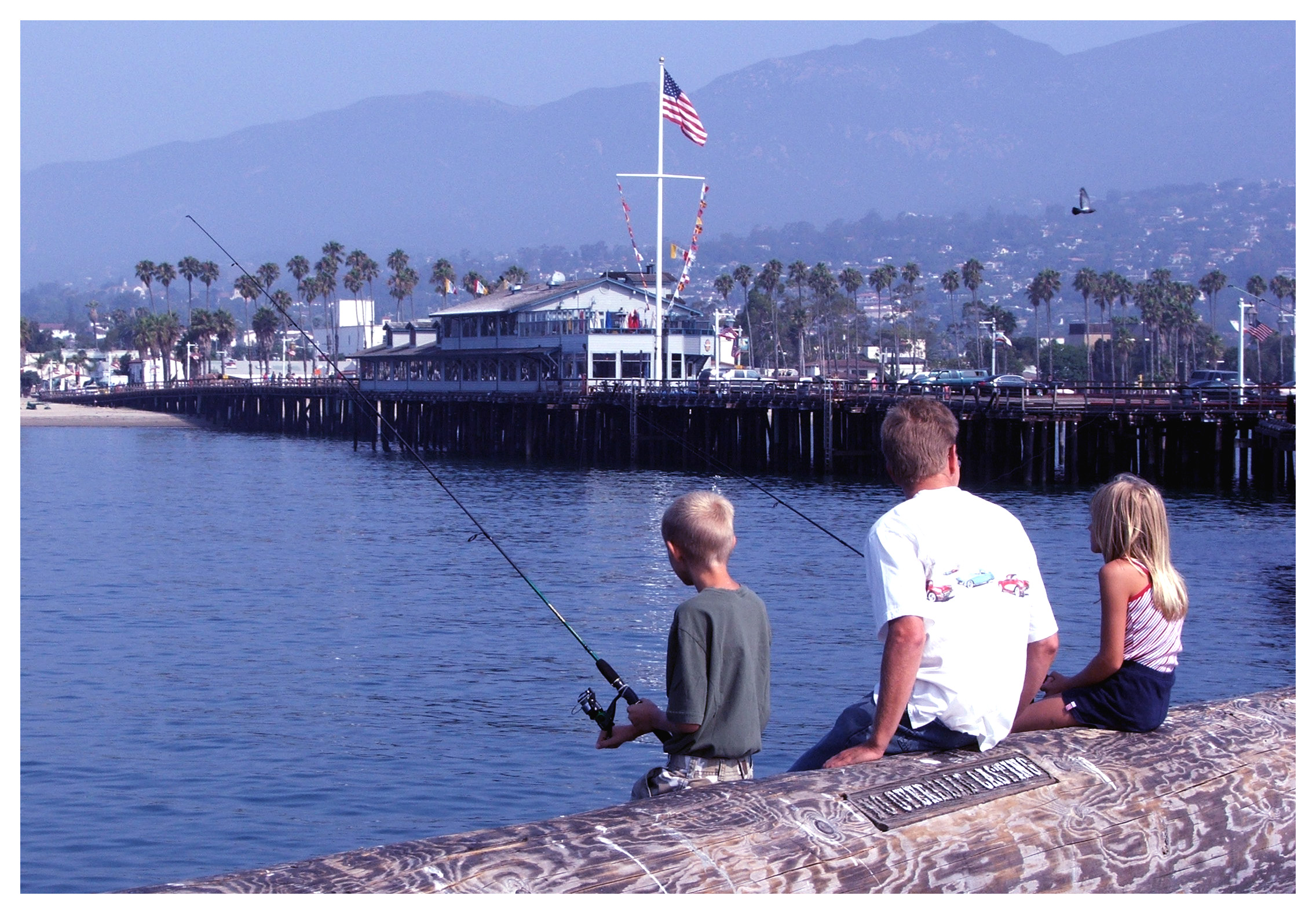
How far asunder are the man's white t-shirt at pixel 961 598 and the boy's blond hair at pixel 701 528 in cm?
43

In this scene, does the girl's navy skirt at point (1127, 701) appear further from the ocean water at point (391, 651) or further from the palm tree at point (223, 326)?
the palm tree at point (223, 326)

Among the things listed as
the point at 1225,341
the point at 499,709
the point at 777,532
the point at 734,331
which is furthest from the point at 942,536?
the point at 1225,341

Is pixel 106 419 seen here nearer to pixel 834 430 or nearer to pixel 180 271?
pixel 180 271

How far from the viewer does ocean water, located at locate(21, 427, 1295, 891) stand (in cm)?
1044

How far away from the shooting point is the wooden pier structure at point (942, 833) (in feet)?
12.1

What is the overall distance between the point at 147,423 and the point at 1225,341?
4433 inches

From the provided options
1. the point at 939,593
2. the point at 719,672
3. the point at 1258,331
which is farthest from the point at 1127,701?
the point at 1258,331

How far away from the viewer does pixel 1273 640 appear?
57.6 feet

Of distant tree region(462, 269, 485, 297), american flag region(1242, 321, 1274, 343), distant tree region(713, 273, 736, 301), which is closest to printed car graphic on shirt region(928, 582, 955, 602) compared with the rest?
american flag region(1242, 321, 1274, 343)

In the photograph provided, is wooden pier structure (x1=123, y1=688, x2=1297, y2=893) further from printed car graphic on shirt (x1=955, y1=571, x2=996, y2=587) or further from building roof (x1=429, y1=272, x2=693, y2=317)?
building roof (x1=429, y1=272, x2=693, y2=317)

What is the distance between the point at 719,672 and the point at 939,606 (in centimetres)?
70

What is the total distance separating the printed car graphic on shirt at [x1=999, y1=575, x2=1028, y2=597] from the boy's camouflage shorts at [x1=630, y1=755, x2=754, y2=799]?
38.9 inches

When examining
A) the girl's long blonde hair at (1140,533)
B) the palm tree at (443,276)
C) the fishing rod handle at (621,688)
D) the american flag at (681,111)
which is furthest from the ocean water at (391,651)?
the palm tree at (443,276)
